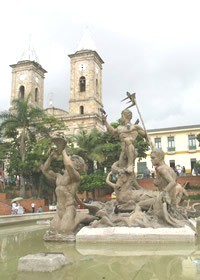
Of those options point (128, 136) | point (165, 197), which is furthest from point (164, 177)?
point (128, 136)

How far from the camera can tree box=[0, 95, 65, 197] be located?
32938 mm

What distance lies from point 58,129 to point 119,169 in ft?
87.4

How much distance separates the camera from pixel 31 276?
4023mm

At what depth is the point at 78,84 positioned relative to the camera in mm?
66500

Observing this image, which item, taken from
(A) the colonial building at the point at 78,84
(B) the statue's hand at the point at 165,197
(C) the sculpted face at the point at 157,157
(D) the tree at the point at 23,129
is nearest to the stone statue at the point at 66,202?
(C) the sculpted face at the point at 157,157

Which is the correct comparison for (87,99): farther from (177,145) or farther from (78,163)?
(78,163)

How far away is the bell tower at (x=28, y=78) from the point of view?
69812mm

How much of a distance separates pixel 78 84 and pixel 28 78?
1084 cm

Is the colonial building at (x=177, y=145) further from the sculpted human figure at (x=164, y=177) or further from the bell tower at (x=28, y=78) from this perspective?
the sculpted human figure at (x=164, y=177)

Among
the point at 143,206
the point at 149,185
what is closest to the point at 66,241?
the point at 143,206

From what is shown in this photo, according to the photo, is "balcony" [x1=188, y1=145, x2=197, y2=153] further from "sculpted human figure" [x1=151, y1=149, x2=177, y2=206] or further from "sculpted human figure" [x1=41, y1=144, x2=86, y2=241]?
"sculpted human figure" [x1=41, y1=144, x2=86, y2=241]

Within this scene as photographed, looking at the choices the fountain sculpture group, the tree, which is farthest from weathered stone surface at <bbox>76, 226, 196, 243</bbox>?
the tree

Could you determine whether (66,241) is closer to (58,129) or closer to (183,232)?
(183,232)

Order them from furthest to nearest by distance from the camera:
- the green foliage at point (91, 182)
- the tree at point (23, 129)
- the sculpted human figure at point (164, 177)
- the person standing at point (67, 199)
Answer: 1. the green foliage at point (91, 182)
2. the tree at point (23, 129)
3. the sculpted human figure at point (164, 177)
4. the person standing at point (67, 199)
